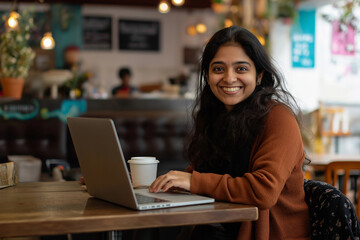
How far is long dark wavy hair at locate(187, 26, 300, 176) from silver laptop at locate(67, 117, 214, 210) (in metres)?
0.28

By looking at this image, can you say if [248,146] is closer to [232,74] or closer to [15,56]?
[232,74]

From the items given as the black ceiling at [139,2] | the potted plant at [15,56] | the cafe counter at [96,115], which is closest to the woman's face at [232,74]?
the cafe counter at [96,115]

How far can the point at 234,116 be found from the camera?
1.88 metres

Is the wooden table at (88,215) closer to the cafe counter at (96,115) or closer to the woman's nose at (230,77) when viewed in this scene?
the woman's nose at (230,77)

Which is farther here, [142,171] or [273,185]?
[142,171]

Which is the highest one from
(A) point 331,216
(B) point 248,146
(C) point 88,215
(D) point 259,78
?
(D) point 259,78

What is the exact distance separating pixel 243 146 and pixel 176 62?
9737 mm

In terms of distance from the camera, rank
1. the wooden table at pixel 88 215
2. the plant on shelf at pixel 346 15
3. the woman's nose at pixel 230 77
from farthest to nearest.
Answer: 1. the plant on shelf at pixel 346 15
2. the woman's nose at pixel 230 77
3. the wooden table at pixel 88 215

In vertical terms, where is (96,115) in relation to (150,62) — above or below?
below

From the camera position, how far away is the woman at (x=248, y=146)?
161cm

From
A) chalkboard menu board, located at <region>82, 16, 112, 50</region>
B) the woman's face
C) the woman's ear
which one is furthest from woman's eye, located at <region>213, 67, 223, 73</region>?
chalkboard menu board, located at <region>82, 16, 112, 50</region>

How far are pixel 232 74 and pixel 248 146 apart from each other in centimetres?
27

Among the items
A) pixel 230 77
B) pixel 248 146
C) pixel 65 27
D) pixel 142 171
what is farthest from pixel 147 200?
pixel 65 27

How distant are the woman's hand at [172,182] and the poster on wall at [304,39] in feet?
24.6
